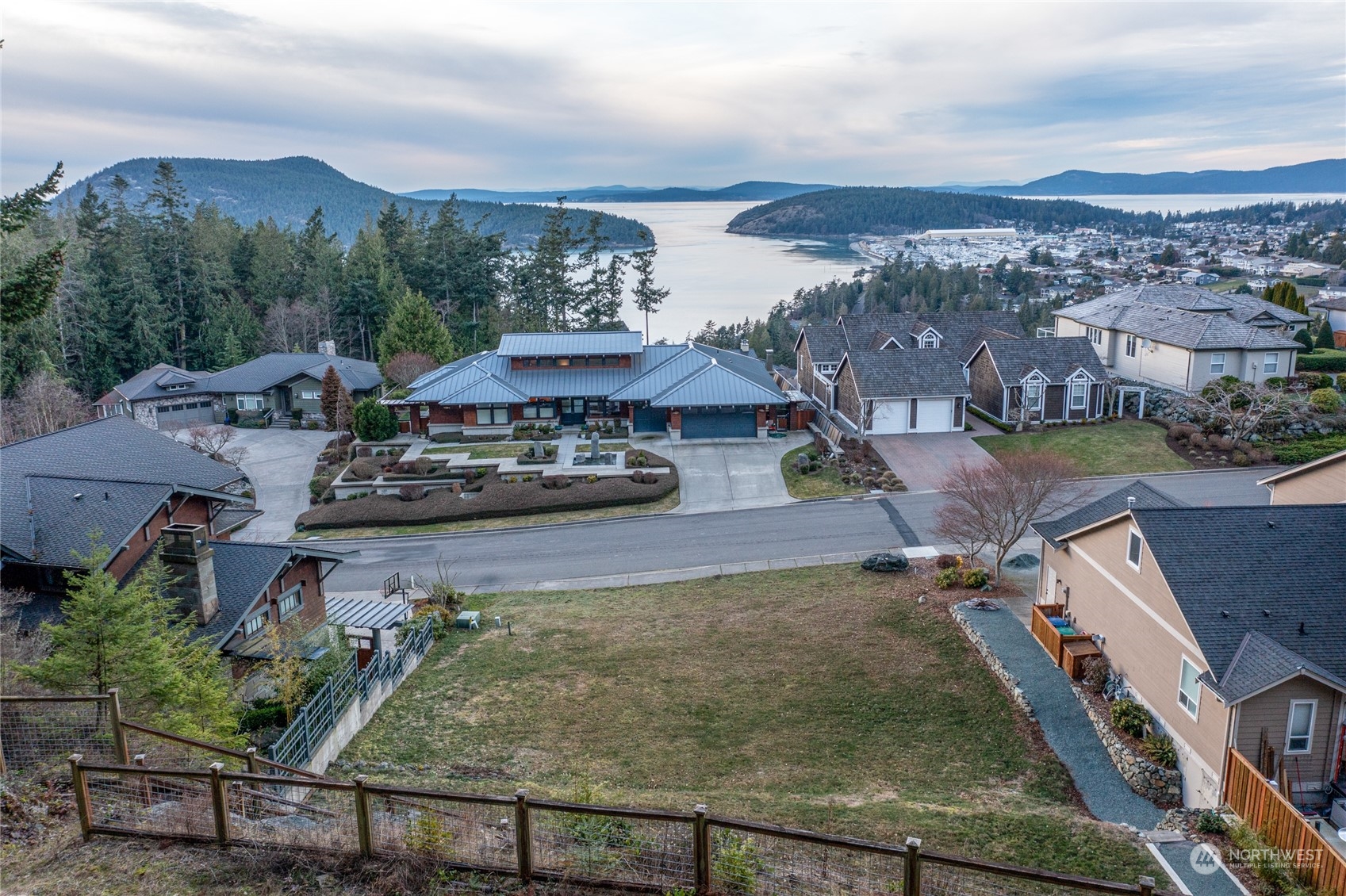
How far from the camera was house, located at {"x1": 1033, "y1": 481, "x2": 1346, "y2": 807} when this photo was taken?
602 inches

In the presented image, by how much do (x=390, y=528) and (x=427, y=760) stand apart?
75.6 ft

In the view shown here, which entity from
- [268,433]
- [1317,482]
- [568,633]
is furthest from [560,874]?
[268,433]

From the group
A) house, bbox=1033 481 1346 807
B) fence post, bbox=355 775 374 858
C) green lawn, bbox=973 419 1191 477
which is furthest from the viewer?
green lawn, bbox=973 419 1191 477

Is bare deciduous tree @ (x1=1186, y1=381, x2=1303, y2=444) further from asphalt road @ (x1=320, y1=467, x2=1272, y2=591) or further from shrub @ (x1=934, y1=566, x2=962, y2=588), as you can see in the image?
shrub @ (x1=934, y1=566, x2=962, y2=588)

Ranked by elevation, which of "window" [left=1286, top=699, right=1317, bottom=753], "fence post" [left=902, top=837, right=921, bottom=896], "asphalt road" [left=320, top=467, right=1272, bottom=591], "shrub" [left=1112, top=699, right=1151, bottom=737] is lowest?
"asphalt road" [left=320, top=467, right=1272, bottom=591]

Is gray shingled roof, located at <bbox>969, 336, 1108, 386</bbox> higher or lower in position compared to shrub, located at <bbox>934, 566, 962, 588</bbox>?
higher

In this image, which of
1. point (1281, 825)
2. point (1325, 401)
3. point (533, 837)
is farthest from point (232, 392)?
point (1325, 401)

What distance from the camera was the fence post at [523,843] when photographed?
28.7 ft

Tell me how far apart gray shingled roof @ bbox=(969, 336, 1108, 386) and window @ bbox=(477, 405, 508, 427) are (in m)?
29.0

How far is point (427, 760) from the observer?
57.5 feet

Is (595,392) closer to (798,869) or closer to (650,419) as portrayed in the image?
(650,419)

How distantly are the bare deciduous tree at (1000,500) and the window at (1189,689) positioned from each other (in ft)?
34.5

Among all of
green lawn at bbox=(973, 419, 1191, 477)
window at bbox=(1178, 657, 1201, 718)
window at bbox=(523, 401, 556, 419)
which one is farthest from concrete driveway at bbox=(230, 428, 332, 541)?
green lawn at bbox=(973, 419, 1191, 477)

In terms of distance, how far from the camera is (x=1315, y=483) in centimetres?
2202
